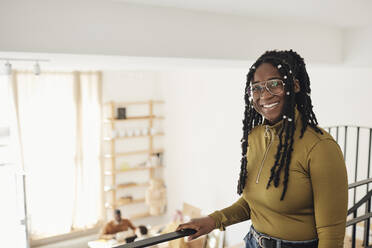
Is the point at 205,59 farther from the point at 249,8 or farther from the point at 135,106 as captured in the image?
the point at 135,106

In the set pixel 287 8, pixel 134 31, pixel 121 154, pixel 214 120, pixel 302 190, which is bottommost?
pixel 121 154

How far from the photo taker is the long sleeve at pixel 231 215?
1.33 meters

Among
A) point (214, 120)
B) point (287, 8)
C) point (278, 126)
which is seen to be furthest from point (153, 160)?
point (278, 126)

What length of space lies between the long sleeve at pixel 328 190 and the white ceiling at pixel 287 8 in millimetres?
1444

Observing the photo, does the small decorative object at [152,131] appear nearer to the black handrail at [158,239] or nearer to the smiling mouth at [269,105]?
the black handrail at [158,239]

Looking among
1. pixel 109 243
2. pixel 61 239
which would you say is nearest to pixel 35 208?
pixel 61 239

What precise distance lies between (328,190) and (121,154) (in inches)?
221

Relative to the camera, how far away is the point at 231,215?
1.34 m

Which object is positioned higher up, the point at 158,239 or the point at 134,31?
the point at 134,31

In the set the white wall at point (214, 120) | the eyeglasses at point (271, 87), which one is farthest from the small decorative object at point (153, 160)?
the eyeglasses at point (271, 87)

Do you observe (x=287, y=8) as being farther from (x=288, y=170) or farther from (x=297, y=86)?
(x=288, y=170)

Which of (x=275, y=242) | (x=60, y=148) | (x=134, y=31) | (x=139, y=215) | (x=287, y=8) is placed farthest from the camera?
(x=139, y=215)

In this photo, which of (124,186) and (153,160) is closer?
(124,186)

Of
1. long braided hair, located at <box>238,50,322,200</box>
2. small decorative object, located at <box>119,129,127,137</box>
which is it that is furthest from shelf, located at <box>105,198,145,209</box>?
long braided hair, located at <box>238,50,322,200</box>
